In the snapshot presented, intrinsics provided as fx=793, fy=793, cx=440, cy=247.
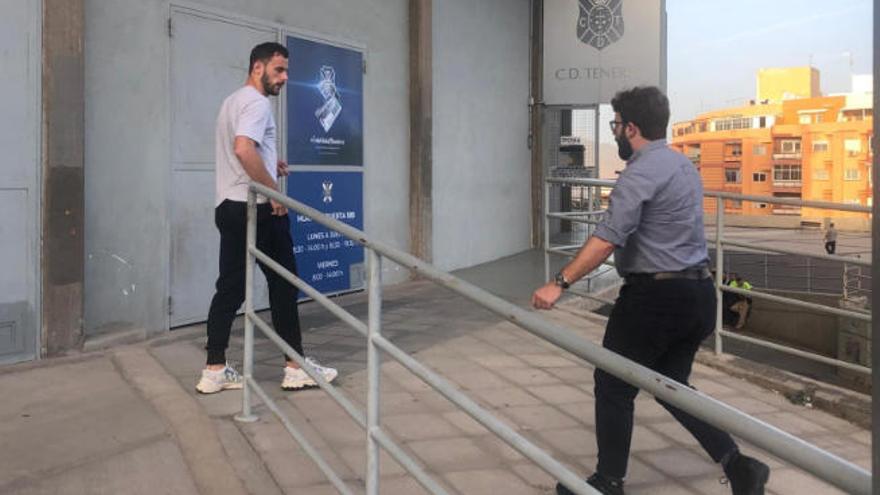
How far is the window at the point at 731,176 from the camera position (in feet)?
119

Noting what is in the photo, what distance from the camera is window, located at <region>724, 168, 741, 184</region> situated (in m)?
36.3

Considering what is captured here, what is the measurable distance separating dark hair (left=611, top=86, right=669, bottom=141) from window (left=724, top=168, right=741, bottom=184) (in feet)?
117

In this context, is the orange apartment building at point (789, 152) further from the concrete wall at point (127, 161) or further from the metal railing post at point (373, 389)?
the metal railing post at point (373, 389)

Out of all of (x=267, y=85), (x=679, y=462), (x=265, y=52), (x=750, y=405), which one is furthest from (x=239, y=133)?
(x=750, y=405)

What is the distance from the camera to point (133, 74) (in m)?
5.00

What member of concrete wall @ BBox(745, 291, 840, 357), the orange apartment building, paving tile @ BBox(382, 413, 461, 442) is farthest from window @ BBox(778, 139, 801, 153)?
paving tile @ BBox(382, 413, 461, 442)

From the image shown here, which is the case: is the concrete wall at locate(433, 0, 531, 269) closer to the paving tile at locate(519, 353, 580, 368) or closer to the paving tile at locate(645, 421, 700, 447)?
the paving tile at locate(519, 353, 580, 368)

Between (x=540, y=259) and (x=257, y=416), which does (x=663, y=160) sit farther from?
(x=540, y=259)

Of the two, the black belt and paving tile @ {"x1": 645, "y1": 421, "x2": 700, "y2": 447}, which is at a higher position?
the black belt

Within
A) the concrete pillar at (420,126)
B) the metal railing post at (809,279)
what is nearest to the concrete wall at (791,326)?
the metal railing post at (809,279)

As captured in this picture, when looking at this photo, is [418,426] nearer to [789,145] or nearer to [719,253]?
[719,253]

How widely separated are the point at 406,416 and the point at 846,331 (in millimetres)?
13323

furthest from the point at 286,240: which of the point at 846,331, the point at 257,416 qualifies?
the point at 846,331

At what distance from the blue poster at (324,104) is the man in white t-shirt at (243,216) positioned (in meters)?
2.42
